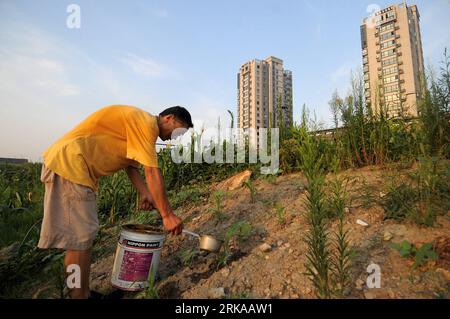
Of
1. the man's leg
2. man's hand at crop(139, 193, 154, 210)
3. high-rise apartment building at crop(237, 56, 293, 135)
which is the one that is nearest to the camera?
the man's leg

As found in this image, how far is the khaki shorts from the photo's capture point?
190 cm

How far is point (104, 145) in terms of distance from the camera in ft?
7.00

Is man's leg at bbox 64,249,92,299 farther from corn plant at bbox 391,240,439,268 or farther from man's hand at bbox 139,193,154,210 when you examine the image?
corn plant at bbox 391,240,439,268

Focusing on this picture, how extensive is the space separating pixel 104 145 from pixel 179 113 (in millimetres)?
715

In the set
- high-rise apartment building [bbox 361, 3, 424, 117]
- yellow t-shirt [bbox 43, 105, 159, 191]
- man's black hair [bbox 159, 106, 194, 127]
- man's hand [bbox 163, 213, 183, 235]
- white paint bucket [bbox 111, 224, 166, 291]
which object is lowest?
white paint bucket [bbox 111, 224, 166, 291]

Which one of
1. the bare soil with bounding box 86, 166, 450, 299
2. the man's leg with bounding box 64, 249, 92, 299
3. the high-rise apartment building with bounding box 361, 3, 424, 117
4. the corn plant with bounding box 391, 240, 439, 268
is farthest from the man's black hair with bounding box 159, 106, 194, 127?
the high-rise apartment building with bounding box 361, 3, 424, 117

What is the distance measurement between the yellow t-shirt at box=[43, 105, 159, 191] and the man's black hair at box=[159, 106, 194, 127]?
25 cm

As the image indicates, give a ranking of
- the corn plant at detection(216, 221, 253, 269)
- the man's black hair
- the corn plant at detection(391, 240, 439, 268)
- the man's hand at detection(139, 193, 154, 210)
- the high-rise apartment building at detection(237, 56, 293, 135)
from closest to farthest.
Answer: the corn plant at detection(391, 240, 439, 268) → the corn plant at detection(216, 221, 253, 269) → the man's black hair → the man's hand at detection(139, 193, 154, 210) → the high-rise apartment building at detection(237, 56, 293, 135)

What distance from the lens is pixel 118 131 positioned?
2209mm

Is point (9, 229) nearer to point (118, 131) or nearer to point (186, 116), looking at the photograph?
point (118, 131)

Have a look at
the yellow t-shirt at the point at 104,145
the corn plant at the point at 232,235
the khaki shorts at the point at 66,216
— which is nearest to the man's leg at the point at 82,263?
the khaki shorts at the point at 66,216

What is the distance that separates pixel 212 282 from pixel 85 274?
0.98 m

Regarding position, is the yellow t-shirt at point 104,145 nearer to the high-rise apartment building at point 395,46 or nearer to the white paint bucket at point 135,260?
the white paint bucket at point 135,260
